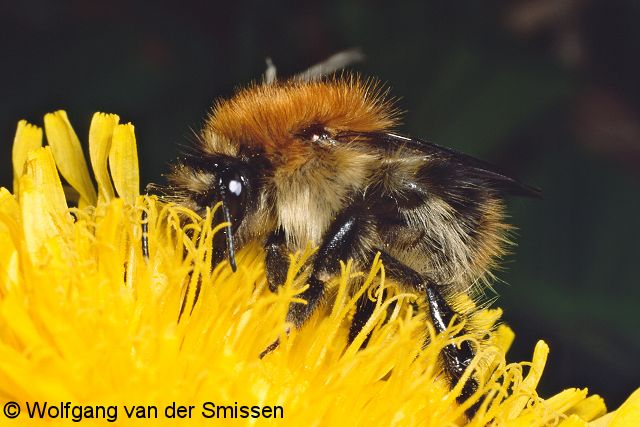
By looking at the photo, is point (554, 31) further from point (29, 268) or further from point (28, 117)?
point (29, 268)

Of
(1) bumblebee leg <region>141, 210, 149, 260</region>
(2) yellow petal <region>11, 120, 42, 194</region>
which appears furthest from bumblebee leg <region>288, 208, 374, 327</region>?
(2) yellow petal <region>11, 120, 42, 194</region>

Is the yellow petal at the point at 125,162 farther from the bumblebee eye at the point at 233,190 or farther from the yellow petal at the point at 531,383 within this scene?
the yellow petal at the point at 531,383

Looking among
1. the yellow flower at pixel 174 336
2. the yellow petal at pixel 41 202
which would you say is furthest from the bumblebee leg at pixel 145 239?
the yellow petal at pixel 41 202

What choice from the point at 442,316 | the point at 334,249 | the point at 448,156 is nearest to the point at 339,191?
the point at 334,249

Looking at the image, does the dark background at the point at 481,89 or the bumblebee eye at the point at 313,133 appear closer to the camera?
the bumblebee eye at the point at 313,133

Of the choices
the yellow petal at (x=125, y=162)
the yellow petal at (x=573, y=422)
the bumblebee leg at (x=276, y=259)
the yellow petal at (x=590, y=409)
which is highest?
the yellow petal at (x=125, y=162)

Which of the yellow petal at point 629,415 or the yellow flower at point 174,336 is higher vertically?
the yellow flower at point 174,336

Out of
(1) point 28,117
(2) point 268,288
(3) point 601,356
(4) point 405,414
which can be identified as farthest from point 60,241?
(3) point 601,356
